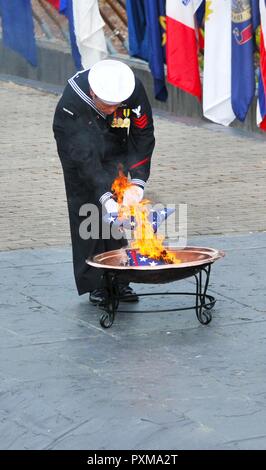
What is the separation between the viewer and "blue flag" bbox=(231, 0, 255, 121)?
13.3 m

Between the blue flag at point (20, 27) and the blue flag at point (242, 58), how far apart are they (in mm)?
4437

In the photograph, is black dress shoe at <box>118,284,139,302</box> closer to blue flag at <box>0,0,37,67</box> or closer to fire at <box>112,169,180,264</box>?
fire at <box>112,169,180,264</box>

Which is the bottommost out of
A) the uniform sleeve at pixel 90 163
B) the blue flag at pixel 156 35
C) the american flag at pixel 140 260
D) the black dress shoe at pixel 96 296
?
the black dress shoe at pixel 96 296

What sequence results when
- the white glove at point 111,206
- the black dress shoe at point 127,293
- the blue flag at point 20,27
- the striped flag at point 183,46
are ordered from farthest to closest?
the blue flag at point 20,27 < the striped flag at point 183,46 < the black dress shoe at point 127,293 < the white glove at point 111,206

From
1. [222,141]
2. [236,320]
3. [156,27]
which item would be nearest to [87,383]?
[236,320]

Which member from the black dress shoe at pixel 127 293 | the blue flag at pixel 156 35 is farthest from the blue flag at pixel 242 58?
the black dress shoe at pixel 127 293

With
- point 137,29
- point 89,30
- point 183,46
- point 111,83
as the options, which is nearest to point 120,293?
point 111,83

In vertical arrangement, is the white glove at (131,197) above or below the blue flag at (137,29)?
below

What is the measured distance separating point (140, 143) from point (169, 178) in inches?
162

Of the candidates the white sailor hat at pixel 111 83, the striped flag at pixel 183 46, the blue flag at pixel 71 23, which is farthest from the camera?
the blue flag at pixel 71 23

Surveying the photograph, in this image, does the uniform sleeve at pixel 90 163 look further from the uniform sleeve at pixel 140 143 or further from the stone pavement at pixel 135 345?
the stone pavement at pixel 135 345

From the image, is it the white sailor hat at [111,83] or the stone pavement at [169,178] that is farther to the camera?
the stone pavement at [169,178]

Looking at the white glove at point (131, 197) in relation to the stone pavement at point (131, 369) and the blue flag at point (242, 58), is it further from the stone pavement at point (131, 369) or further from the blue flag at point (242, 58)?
the blue flag at point (242, 58)

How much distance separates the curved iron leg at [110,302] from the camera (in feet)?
24.3
